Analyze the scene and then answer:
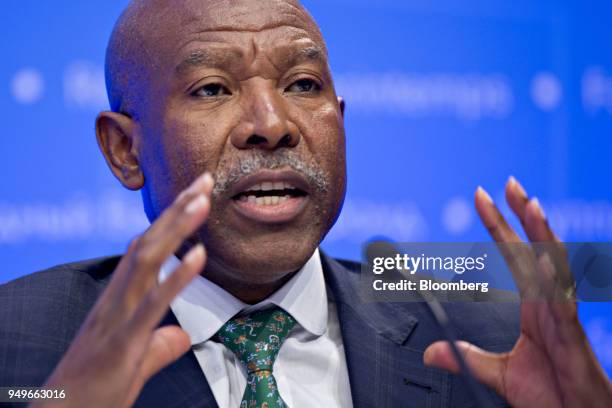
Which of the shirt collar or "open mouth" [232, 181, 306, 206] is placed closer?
"open mouth" [232, 181, 306, 206]

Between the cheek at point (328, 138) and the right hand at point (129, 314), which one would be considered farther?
the cheek at point (328, 138)

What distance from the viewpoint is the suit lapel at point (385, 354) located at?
176 cm

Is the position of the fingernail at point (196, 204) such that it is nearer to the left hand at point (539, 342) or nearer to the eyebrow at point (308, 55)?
the left hand at point (539, 342)

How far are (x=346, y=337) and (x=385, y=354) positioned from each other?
0.09m

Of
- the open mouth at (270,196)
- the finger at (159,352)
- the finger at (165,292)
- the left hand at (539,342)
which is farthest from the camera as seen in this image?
the open mouth at (270,196)

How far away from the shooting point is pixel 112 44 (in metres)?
1.92

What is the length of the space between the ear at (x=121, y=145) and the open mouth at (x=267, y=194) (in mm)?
315

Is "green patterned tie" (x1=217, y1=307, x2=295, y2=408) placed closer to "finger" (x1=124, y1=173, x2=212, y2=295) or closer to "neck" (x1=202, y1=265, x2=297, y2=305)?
"neck" (x1=202, y1=265, x2=297, y2=305)

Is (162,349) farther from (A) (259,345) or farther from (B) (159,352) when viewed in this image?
(A) (259,345)

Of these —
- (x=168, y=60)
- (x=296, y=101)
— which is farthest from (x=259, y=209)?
(x=168, y=60)

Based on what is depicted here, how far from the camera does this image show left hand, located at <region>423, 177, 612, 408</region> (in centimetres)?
140

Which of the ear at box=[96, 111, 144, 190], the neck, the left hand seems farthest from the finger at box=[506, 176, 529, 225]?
the ear at box=[96, 111, 144, 190]

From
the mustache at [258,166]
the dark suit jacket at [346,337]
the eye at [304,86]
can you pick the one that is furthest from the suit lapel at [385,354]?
the eye at [304,86]

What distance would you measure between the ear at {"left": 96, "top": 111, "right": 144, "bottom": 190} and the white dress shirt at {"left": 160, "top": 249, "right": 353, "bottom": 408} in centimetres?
21
